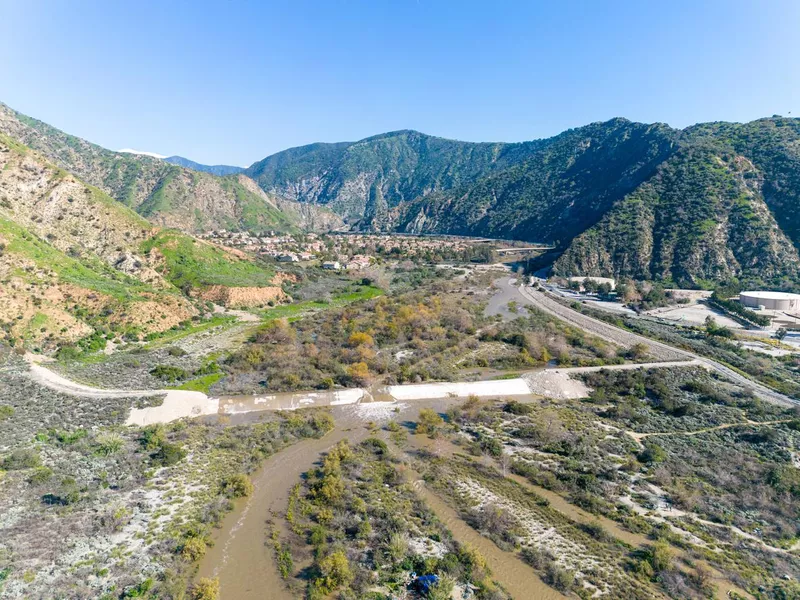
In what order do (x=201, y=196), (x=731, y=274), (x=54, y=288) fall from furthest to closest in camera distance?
(x=201, y=196)
(x=731, y=274)
(x=54, y=288)

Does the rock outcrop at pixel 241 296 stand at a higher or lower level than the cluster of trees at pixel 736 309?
higher

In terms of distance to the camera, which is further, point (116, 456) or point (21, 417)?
point (21, 417)

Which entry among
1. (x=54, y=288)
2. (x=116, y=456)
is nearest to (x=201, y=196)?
(x=54, y=288)

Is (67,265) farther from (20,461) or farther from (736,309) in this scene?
(736,309)

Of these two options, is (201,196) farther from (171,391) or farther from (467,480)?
(467,480)

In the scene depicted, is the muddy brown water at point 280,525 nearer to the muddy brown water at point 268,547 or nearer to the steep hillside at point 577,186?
the muddy brown water at point 268,547

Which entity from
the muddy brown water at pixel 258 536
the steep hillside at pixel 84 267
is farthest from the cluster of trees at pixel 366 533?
the steep hillside at pixel 84 267

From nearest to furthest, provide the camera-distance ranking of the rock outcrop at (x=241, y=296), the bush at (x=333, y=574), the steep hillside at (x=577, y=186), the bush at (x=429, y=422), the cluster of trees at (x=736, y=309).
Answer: the bush at (x=333, y=574) < the bush at (x=429, y=422) < the cluster of trees at (x=736, y=309) < the rock outcrop at (x=241, y=296) < the steep hillside at (x=577, y=186)
